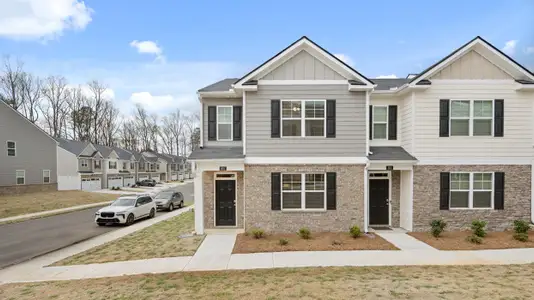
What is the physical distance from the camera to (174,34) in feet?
71.3

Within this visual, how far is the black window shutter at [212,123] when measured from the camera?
507 inches

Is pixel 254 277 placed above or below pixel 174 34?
below

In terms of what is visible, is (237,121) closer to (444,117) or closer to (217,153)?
(217,153)

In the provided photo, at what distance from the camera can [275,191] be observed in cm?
1164

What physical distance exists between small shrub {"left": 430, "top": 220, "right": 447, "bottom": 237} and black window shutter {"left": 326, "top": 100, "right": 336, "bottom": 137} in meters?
5.01

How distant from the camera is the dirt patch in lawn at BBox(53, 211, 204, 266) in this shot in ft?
31.1

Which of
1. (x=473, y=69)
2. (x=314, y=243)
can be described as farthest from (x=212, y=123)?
(x=473, y=69)

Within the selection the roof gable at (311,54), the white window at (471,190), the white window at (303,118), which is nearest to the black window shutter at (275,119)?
the white window at (303,118)

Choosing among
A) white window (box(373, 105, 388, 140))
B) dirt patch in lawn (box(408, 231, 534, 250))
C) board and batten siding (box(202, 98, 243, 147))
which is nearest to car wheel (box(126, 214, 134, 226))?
board and batten siding (box(202, 98, 243, 147))

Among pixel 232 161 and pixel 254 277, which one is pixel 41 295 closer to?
pixel 254 277

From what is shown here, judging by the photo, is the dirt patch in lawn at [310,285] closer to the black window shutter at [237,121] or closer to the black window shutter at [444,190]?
the black window shutter at [444,190]

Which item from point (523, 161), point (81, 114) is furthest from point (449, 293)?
point (81, 114)

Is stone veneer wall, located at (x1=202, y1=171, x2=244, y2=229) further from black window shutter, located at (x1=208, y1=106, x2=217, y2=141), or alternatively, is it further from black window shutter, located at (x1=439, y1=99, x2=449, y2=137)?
black window shutter, located at (x1=439, y1=99, x2=449, y2=137)

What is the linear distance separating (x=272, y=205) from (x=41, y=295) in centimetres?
736
